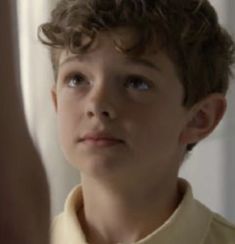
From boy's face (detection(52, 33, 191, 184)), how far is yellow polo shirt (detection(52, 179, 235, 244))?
69 millimetres

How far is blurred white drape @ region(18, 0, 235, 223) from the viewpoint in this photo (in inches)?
37.2

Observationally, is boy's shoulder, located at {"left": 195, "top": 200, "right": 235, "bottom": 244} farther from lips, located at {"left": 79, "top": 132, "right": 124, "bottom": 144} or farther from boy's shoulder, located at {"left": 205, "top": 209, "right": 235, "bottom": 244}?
lips, located at {"left": 79, "top": 132, "right": 124, "bottom": 144}

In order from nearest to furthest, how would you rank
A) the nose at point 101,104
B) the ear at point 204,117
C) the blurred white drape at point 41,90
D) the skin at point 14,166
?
the skin at point 14,166 < the nose at point 101,104 < the ear at point 204,117 < the blurred white drape at point 41,90

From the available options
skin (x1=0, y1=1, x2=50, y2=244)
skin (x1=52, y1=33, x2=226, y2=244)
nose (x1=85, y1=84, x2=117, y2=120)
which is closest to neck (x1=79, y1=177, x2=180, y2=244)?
skin (x1=52, y1=33, x2=226, y2=244)

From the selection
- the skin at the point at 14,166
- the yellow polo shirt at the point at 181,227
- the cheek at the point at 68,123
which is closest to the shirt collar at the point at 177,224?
the yellow polo shirt at the point at 181,227

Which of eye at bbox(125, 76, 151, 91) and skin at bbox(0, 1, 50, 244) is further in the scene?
eye at bbox(125, 76, 151, 91)

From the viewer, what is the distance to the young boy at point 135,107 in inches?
26.3

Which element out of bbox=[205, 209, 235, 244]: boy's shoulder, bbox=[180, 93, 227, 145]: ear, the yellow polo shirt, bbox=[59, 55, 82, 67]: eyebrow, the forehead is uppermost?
the forehead

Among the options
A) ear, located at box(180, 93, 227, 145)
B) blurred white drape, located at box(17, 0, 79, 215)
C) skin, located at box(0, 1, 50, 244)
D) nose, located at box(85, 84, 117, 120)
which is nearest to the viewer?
skin, located at box(0, 1, 50, 244)

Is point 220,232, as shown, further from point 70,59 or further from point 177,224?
point 70,59

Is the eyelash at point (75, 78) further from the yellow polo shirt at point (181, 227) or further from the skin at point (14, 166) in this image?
the skin at point (14, 166)

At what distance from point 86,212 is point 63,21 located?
259 millimetres

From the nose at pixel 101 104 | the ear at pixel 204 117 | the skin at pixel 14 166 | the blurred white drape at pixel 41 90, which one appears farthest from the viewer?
the blurred white drape at pixel 41 90

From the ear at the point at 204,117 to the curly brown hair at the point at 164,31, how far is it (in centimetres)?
1
